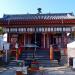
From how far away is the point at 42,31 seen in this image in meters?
28.5

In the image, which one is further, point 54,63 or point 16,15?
point 16,15

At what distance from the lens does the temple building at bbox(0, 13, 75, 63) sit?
28.0m

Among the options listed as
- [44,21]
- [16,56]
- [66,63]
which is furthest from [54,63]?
[44,21]

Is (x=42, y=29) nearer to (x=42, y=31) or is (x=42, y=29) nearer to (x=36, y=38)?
(x=42, y=31)

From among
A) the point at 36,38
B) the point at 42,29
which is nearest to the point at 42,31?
the point at 42,29

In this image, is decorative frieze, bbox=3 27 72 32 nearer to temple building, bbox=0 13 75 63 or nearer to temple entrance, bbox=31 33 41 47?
temple building, bbox=0 13 75 63

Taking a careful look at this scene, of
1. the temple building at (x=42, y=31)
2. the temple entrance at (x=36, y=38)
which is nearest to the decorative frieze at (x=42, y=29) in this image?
the temple building at (x=42, y=31)

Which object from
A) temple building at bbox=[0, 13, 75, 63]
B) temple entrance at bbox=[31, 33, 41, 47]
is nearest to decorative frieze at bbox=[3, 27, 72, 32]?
temple building at bbox=[0, 13, 75, 63]

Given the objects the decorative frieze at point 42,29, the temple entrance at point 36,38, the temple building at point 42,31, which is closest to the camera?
the temple building at point 42,31

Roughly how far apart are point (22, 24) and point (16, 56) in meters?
4.94

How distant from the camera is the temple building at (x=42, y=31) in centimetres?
2797

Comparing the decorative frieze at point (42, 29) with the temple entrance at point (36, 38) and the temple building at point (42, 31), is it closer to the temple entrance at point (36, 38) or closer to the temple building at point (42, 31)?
the temple building at point (42, 31)

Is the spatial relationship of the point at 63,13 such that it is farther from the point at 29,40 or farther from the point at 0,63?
the point at 0,63

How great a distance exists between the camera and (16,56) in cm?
2488
